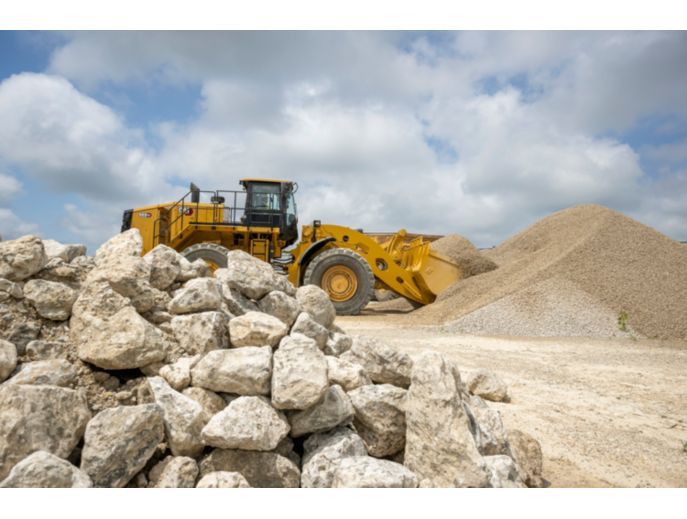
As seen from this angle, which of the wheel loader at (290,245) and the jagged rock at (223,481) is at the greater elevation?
the wheel loader at (290,245)

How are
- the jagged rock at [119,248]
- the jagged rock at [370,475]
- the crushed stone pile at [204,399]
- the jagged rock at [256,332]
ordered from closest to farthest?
1. the jagged rock at [370,475]
2. the crushed stone pile at [204,399]
3. the jagged rock at [256,332]
4. the jagged rock at [119,248]

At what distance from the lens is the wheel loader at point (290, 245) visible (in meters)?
11.0

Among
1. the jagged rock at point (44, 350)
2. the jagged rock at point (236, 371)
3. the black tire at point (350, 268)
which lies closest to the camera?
the jagged rock at point (236, 371)

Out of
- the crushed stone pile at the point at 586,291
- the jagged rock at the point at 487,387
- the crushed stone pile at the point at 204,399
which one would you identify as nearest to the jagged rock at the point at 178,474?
Answer: the crushed stone pile at the point at 204,399

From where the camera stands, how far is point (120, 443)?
6.95ft

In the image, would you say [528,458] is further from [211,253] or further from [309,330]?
[211,253]

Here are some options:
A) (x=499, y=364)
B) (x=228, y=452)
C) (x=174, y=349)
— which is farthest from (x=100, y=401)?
(x=499, y=364)

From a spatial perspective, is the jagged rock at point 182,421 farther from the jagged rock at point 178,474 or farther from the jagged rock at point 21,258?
the jagged rock at point 21,258

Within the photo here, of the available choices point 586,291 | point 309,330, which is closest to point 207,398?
point 309,330

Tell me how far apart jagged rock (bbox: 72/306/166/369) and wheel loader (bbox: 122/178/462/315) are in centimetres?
784

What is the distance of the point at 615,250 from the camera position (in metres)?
10.5

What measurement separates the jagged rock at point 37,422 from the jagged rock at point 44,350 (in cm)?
49

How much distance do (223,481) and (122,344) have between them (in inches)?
40.3

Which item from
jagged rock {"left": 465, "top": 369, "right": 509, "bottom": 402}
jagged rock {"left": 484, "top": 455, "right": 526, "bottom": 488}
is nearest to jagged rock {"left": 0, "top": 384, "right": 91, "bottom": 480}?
jagged rock {"left": 484, "top": 455, "right": 526, "bottom": 488}
